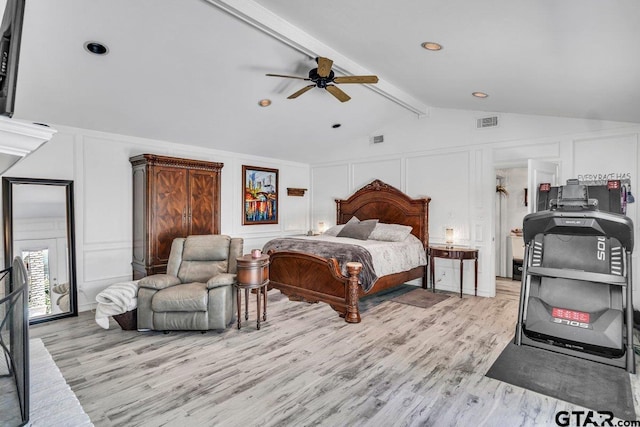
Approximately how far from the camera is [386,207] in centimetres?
647

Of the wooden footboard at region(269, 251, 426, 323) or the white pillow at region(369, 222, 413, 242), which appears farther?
the white pillow at region(369, 222, 413, 242)

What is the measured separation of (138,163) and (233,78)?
1.97 metres

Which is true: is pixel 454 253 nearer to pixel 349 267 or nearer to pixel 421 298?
pixel 421 298

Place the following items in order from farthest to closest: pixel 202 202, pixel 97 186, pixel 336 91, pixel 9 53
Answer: pixel 202 202 < pixel 97 186 < pixel 336 91 < pixel 9 53

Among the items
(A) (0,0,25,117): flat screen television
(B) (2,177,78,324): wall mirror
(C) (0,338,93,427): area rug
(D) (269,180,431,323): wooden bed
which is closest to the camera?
(A) (0,0,25,117): flat screen television

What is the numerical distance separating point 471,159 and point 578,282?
2.68 m

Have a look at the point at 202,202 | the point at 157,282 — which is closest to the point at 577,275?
the point at 157,282

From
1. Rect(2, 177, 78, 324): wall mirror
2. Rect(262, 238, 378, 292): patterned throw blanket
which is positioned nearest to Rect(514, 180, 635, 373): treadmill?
Rect(262, 238, 378, 292): patterned throw blanket

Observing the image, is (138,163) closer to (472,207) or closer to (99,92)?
(99,92)

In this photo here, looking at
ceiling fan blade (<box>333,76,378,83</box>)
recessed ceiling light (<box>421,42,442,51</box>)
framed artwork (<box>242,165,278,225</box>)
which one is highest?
recessed ceiling light (<box>421,42,442,51</box>)

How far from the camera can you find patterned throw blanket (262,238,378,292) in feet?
14.4

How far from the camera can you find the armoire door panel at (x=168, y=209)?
15.9ft

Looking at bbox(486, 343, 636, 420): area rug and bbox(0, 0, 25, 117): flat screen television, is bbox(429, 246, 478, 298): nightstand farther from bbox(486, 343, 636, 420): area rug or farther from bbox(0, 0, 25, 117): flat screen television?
bbox(0, 0, 25, 117): flat screen television

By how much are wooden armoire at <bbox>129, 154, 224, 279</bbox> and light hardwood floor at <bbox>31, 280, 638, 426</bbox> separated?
1.07m
